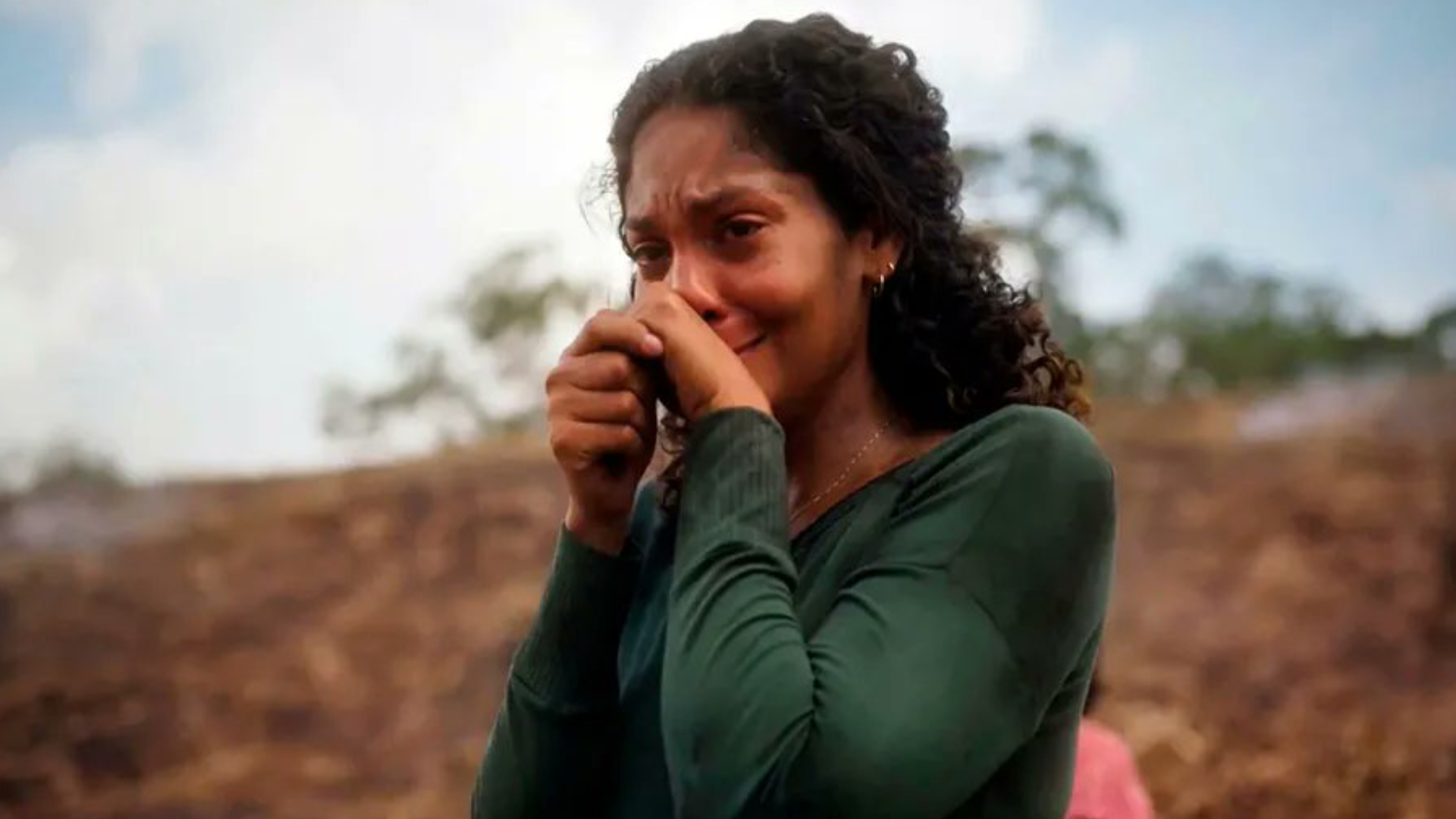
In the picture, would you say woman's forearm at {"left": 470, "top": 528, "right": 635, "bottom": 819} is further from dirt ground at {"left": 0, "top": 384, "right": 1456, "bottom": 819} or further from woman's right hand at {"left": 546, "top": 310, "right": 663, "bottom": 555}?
dirt ground at {"left": 0, "top": 384, "right": 1456, "bottom": 819}

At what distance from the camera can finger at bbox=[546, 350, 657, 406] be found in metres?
0.51

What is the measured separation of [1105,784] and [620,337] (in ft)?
2.65

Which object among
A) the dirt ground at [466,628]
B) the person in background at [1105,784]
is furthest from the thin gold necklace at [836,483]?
the dirt ground at [466,628]

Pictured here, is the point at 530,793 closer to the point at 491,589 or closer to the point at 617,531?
the point at 617,531

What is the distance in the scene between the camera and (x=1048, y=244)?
2.92m

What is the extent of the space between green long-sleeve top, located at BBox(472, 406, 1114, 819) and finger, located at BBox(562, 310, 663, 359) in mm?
32

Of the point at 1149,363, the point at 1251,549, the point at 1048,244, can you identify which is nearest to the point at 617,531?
the point at 1048,244

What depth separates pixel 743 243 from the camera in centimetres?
52

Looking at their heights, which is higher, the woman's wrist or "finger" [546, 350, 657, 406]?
"finger" [546, 350, 657, 406]

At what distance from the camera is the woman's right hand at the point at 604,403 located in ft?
1.68

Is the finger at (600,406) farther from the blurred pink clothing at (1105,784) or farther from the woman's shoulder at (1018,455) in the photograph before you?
the blurred pink clothing at (1105,784)

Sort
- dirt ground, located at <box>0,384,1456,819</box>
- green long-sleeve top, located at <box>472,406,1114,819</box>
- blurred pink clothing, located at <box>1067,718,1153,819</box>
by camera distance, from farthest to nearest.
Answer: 1. dirt ground, located at <box>0,384,1456,819</box>
2. blurred pink clothing, located at <box>1067,718,1153,819</box>
3. green long-sleeve top, located at <box>472,406,1114,819</box>

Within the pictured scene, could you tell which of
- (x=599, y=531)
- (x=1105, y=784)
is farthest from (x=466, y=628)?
(x=599, y=531)

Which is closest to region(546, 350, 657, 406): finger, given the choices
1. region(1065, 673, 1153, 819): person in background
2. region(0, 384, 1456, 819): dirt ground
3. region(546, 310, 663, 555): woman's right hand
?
region(546, 310, 663, 555): woman's right hand
